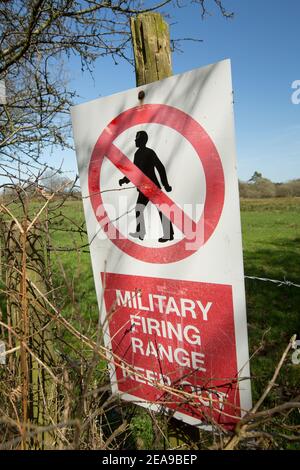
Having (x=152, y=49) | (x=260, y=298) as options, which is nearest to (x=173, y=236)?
(x=152, y=49)

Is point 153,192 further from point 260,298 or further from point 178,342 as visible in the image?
point 260,298

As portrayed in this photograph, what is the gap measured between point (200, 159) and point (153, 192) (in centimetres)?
25

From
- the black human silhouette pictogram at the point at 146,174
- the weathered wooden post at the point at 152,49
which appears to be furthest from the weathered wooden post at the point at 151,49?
the black human silhouette pictogram at the point at 146,174

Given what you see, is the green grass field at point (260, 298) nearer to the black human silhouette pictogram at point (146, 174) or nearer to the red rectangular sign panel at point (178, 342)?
the red rectangular sign panel at point (178, 342)

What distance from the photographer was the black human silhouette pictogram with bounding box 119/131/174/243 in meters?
1.35

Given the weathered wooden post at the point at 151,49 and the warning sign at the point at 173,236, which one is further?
the weathered wooden post at the point at 151,49

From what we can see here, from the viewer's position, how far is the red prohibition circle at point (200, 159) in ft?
4.00

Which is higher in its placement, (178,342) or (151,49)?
(151,49)

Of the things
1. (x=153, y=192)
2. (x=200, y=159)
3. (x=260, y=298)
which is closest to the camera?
(x=200, y=159)

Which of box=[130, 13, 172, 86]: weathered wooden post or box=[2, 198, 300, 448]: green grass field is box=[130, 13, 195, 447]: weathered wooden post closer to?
box=[130, 13, 172, 86]: weathered wooden post

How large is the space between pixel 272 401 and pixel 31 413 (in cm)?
196

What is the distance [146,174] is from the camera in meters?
1.40

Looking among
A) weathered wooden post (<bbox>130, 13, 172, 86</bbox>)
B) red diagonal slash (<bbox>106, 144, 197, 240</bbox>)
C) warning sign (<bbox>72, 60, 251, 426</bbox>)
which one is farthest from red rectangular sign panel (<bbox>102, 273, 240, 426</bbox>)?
weathered wooden post (<bbox>130, 13, 172, 86</bbox>)

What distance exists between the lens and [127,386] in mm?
1636
